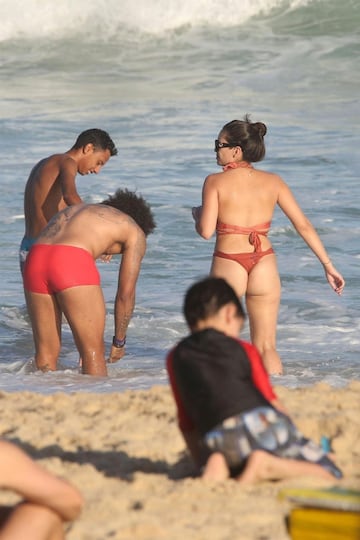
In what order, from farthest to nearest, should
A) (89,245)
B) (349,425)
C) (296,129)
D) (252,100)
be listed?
1. (252,100)
2. (296,129)
3. (89,245)
4. (349,425)

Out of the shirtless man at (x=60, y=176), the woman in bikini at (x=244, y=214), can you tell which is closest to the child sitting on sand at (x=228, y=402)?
the woman in bikini at (x=244, y=214)

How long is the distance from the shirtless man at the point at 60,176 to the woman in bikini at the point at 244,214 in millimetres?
1121

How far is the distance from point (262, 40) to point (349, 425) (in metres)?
18.3

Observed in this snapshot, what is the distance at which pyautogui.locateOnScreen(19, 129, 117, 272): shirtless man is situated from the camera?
6.98m

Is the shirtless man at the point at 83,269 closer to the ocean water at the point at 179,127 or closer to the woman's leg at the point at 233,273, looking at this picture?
the ocean water at the point at 179,127

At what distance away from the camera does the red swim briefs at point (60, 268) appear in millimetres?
6262

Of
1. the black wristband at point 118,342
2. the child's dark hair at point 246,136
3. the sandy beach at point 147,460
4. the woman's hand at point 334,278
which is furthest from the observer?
the black wristband at point 118,342

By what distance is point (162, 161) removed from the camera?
15.0 metres

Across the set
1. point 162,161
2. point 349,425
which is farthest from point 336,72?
point 349,425

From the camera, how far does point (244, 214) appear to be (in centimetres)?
613

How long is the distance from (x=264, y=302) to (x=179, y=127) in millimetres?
10797

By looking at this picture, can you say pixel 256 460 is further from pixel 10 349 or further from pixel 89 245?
pixel 10 349

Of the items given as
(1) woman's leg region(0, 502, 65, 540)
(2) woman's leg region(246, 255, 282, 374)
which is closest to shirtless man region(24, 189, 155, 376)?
(2) woman's leg region(246, 255, 282, 374)

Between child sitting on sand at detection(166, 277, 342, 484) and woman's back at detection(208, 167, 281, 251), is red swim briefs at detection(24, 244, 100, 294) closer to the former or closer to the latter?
woman's back at detection(208, 167, 281, 251)
